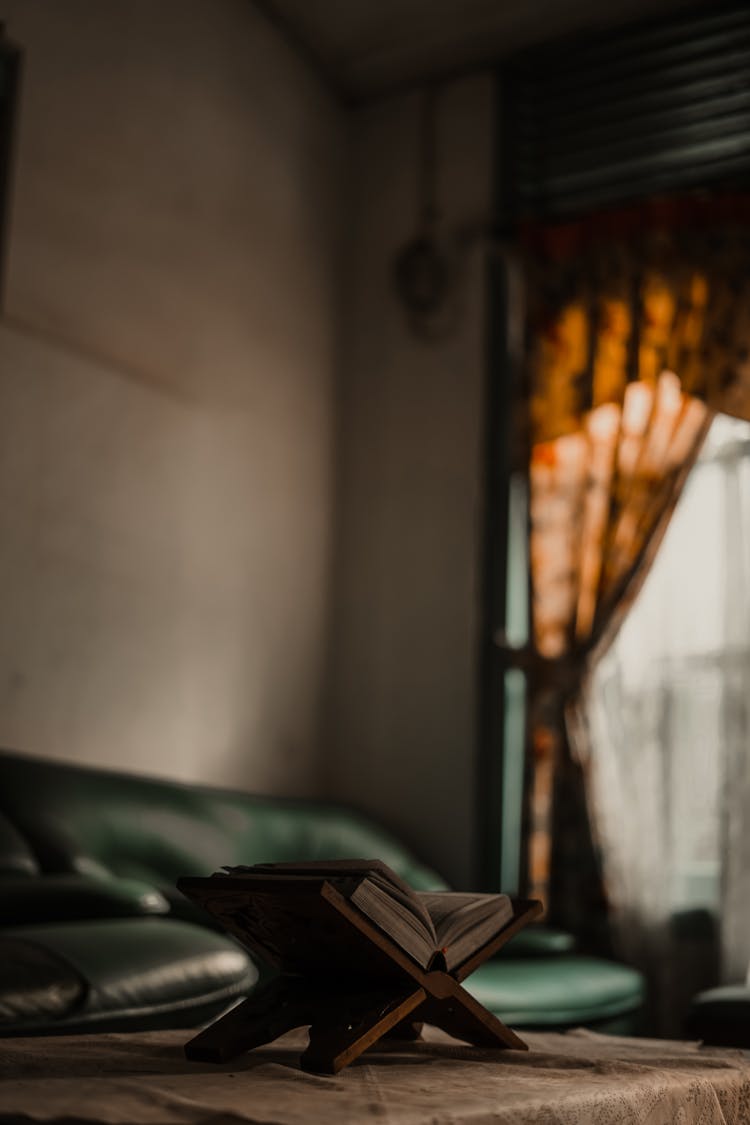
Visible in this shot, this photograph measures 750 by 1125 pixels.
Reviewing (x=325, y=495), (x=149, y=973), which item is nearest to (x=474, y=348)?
(x=325, y=495)

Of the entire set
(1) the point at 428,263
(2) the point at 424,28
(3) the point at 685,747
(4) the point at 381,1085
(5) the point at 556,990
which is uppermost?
(2) the point at 424,28

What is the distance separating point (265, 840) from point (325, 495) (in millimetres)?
1604

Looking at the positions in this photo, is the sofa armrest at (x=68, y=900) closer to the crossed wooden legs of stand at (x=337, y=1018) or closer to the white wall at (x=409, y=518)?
the crossed wooden legs of stand at (x=337, y=1018)

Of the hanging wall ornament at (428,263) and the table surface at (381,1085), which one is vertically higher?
the hanging wall ornament at (428,263)

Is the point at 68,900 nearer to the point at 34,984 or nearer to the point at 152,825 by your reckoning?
the point at 34,984

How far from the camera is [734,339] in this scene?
4.02 meters

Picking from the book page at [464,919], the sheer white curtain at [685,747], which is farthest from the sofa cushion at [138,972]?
the sheer white curtain at [685,747]

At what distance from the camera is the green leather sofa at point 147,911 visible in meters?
1.91

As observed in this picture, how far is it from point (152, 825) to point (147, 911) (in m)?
0.69

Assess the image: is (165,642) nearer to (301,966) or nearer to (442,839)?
(442,839)

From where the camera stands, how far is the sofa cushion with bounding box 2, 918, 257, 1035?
1892 mm

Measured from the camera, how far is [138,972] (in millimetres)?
2002

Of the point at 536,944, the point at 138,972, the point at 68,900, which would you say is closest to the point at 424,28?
the point at 536,944

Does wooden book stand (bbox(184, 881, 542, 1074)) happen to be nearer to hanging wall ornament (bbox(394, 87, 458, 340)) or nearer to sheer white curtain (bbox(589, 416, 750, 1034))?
sheer white curtain (bbox(589, 416, 750, 1034))
